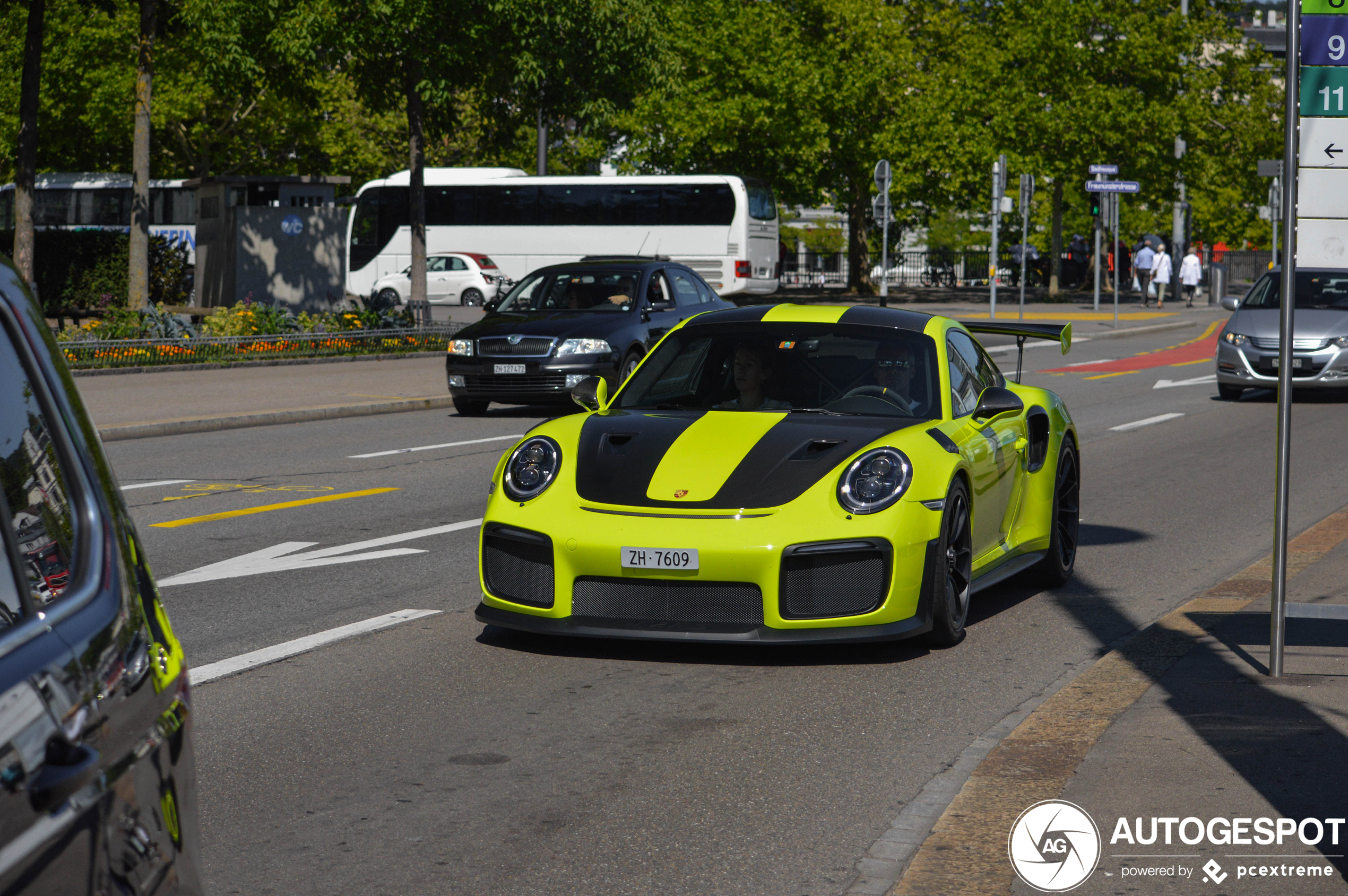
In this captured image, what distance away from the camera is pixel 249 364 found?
23438 millimetres

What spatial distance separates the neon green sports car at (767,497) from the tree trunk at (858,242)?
146 feet

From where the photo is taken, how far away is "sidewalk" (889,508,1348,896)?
4094 millimetres

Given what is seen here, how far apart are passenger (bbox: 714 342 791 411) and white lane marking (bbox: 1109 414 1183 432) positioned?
10343 millimetres

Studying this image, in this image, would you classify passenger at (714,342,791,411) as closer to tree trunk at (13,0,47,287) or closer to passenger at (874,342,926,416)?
passenger at (874,342,926,416)

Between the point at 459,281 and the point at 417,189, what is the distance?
1767 centimetres

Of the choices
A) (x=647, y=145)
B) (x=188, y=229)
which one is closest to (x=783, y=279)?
(x=647, y=145)

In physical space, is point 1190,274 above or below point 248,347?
above

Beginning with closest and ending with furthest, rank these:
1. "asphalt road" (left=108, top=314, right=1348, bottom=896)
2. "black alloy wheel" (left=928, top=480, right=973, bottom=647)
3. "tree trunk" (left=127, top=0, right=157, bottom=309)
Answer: "asphalt road" (left=108, top=314, right=1348, bottom=896) → "black alloy wheel" (left=928, top=480, right=973, bottom=647) → "tree trunk" (left=127, top=0, right=157, bottom=309)

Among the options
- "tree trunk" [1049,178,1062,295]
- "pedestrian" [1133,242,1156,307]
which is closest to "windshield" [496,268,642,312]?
"tree trunk" [1049,178,1062,295]

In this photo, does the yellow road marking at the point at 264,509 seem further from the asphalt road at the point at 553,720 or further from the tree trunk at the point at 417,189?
the tree trunk at the point at 417,189

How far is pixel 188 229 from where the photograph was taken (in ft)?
153

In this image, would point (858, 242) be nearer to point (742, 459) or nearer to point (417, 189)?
point (417, 189)

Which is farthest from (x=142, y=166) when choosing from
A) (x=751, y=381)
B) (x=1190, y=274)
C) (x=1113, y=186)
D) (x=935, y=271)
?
(x=935, y=271)

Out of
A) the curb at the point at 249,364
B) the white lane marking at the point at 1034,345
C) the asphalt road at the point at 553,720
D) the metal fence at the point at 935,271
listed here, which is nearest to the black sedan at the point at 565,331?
the curb at the point at 249,364
